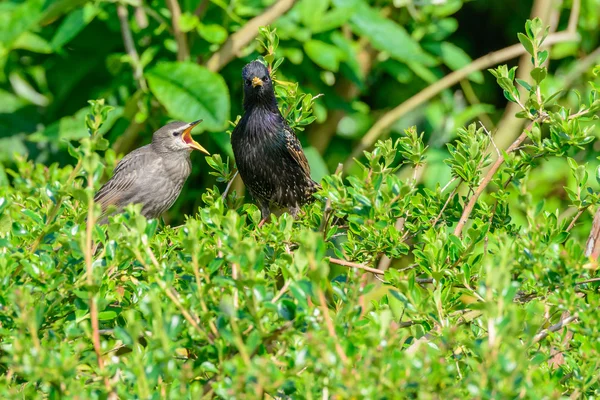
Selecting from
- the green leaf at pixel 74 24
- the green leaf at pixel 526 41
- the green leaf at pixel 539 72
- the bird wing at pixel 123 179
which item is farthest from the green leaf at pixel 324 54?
the green leaf at pixel 539 72

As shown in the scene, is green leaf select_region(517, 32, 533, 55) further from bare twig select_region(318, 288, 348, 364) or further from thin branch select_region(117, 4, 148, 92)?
thin branch select_region(117, 4, 148, 92)

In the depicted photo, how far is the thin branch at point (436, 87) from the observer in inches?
248

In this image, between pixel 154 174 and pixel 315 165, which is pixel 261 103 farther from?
pixel 315 165

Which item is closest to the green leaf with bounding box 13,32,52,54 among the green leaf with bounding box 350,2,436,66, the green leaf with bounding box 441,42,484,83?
the green leaf with bounding box 350,2,436,66

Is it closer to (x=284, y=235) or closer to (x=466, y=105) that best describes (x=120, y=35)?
(x=466, y=105)

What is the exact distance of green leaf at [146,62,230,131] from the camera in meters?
4.88

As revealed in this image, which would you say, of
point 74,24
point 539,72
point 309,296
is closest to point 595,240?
point 539,72

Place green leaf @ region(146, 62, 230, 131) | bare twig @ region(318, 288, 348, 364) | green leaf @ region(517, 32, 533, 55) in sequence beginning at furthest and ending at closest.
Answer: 1. green leaf @ region(146, 62, 230, 131)
2. green leaf @ region(517, 32, 533, 55)
3. bare twig @ region(318, 288, 348, 364)

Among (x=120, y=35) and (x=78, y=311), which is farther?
(x=120, y=35)

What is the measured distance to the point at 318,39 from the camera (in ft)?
19.0

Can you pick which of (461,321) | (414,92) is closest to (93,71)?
(414,92)

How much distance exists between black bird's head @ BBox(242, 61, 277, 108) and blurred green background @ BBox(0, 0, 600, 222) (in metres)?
0.42

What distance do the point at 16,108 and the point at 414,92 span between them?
10.1 ft

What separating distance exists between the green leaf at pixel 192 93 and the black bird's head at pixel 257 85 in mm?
404
